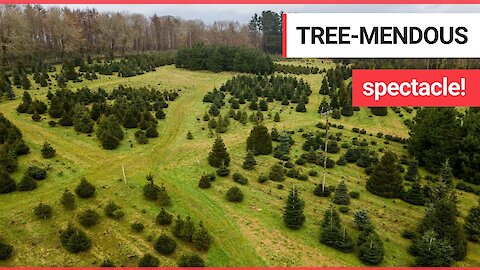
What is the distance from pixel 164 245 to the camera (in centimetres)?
2881

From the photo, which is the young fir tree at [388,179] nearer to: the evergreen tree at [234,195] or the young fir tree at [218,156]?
the evergreen tree at [234,195]

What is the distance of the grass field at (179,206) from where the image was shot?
29.1m

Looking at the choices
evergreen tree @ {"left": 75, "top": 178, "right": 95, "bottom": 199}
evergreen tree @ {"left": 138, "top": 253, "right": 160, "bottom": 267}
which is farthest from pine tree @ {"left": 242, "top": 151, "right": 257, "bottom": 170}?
evergreen tree @ {"left": 138, "top": 253, "right": 160, "bottom": 267}

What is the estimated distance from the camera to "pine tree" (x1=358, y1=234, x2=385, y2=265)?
2927 centimetres

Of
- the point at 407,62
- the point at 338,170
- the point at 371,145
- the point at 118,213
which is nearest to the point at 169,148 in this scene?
the point at 118,213

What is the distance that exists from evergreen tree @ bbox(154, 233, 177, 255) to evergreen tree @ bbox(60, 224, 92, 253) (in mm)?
5356

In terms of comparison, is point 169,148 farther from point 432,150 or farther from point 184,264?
point 432,150

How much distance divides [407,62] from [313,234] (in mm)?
96957

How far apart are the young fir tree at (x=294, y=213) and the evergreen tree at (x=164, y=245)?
34.3ft

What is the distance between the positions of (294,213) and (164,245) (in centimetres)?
1157

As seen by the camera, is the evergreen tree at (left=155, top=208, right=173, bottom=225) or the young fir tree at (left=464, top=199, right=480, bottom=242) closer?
the evergreen tree at (left=155, top=208, right=173, bottom=225)

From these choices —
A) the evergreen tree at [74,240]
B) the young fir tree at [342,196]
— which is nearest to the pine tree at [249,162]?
the young fir tree at [342,196]

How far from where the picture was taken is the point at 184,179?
40281mm

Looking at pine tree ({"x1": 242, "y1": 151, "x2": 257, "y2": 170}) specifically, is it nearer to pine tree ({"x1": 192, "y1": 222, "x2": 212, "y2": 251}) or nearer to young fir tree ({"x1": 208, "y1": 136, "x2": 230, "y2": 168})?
young fir tree ({"x1": 208, "y1": 136, "x2": 230, "y2": 168})
